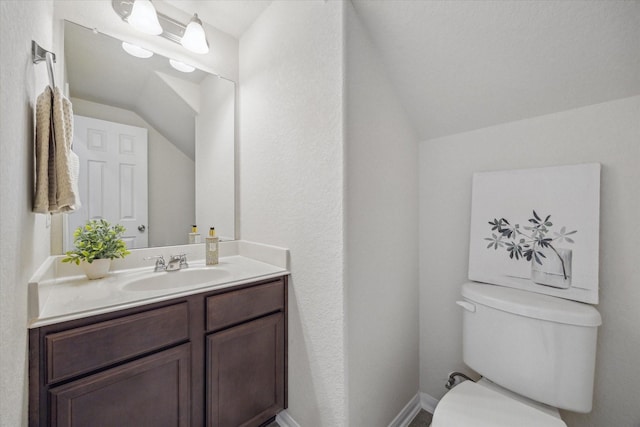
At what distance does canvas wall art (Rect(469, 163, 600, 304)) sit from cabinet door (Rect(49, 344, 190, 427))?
1434 mm

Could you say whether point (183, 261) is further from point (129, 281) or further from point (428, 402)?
point (428, 402)

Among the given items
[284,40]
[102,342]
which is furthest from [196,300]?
[284,40]

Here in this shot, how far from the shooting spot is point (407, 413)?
1438mm

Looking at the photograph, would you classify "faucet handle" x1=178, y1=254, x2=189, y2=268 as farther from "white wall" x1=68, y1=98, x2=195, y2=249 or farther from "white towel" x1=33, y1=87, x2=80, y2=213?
"white towel" x1=33, y1=87, x2=80, y2=213

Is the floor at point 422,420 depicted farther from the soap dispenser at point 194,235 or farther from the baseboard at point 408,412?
the soap dispenser at point 194,235

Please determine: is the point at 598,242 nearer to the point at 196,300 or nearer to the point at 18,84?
the point at 196,300

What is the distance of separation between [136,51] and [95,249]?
1.09 meters

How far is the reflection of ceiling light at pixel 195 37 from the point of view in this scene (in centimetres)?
147

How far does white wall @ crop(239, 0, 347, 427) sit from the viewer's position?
1.12 m

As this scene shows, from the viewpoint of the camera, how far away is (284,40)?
54.7 inches

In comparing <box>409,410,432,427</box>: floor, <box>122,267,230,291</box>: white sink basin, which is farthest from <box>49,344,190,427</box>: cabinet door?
<box>409,410,432,427</box>: floor

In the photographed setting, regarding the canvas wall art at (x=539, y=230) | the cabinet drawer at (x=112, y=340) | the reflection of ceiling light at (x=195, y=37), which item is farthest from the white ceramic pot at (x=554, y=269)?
the reflection of ceiling light at (x=195, y=37)

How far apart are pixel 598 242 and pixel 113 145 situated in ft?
7.50

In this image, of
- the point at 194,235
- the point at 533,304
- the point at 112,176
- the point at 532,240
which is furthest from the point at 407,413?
the point at 112,176
